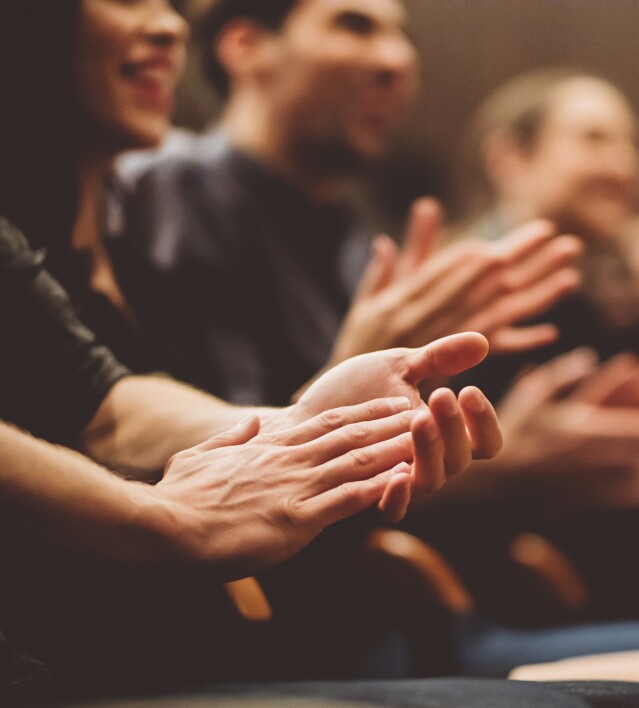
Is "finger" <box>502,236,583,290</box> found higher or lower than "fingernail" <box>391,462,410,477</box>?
lower

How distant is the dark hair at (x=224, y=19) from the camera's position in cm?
134

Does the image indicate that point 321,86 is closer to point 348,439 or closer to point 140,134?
point 140,134

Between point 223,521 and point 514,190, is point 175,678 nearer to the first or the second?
point 223,521

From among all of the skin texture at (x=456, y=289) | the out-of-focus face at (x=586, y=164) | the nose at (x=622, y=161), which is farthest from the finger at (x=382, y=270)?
the nose at (x=622, y=161)

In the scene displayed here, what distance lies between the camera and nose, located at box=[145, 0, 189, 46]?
0.85 meters

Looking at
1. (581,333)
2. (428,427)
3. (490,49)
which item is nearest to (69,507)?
(428,427)

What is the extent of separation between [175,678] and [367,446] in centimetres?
25

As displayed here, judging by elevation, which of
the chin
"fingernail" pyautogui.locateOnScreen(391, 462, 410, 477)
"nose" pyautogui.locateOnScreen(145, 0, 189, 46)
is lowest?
"fingernail" pyautogui.locateOnScreen(391, 462, 410, 477)

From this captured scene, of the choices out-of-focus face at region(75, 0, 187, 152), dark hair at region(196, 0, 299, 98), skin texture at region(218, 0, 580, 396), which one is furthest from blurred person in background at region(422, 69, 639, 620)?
out-of-focus face at region(75, 0, 187, 152)

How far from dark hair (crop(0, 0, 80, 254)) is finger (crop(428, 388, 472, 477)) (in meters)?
0.34

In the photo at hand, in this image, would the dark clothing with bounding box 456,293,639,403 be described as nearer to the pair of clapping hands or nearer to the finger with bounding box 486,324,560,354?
the finger with bounding box 486,324,560,354

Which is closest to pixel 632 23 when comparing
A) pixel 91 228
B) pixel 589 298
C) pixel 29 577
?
pixel 589 298

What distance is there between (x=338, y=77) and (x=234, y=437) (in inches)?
33.4

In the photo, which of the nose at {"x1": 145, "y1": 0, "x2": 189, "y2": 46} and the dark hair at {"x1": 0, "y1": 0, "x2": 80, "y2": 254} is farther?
the nose at {"x1": 145, "y1": 0, "x2": 189, "y2": 46}
